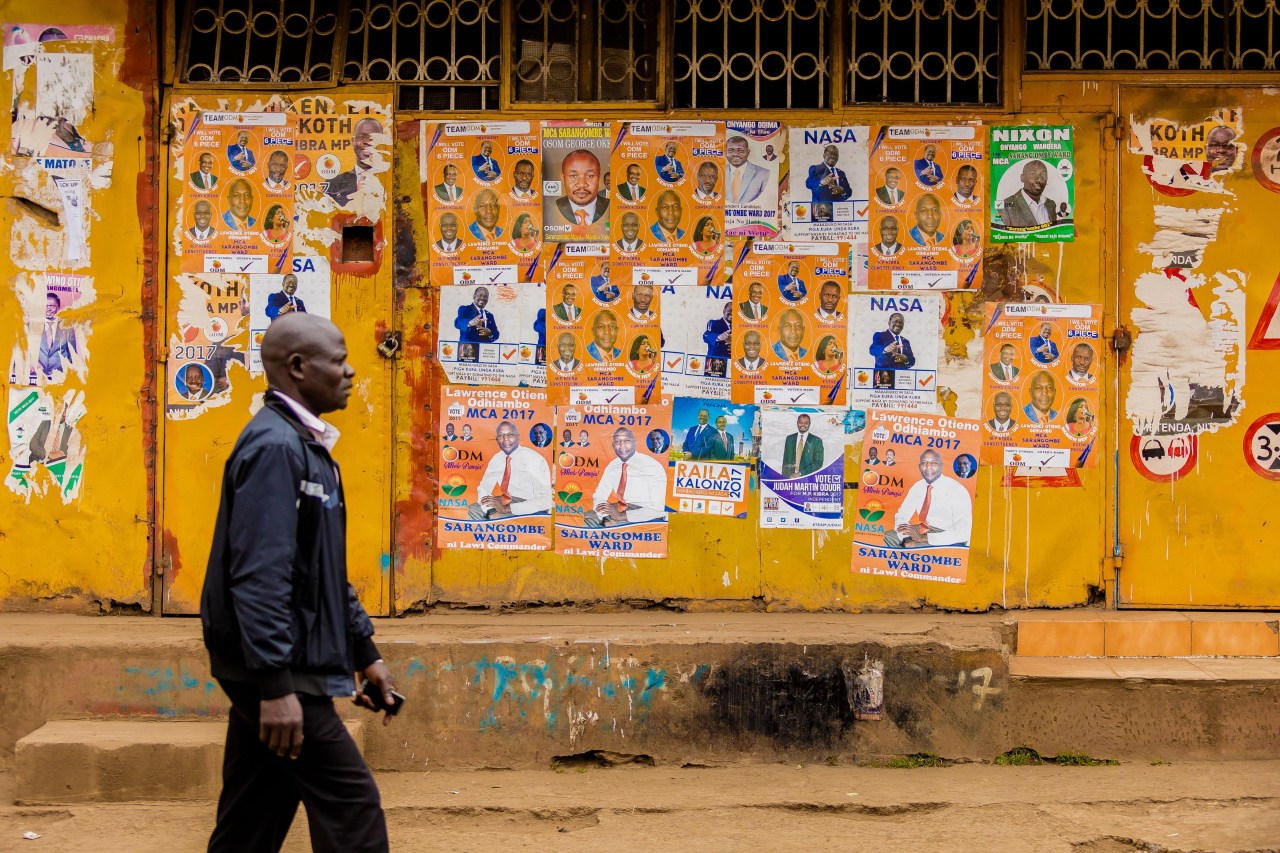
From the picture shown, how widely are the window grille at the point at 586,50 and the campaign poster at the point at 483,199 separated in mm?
278

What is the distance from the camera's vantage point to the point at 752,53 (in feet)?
A: 19.4

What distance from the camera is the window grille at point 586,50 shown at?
596 cm

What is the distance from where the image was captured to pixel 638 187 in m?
5.89

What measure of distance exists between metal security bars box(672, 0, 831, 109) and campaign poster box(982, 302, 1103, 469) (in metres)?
1.37

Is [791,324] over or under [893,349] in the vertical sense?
over

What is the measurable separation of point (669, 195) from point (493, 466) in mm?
1494

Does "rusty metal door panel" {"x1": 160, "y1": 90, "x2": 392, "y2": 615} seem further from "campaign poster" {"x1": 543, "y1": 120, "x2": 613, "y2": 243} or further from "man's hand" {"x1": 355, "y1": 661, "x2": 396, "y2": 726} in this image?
"man's hand" {"x1": 355, "y1": 661, "x2": 396, "y2": 726}

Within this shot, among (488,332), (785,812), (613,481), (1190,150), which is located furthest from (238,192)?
(1190,150)

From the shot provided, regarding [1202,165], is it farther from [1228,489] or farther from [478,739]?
[478,739]

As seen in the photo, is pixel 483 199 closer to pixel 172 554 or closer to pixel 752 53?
pixel 752 53

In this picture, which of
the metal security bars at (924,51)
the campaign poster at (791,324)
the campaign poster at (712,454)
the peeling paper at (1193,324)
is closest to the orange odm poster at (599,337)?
the campaign poster at (712,454)

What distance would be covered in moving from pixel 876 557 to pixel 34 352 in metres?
3.98

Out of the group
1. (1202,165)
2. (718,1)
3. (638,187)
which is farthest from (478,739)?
(1202,165)

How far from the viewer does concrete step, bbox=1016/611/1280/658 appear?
18.6 ft
